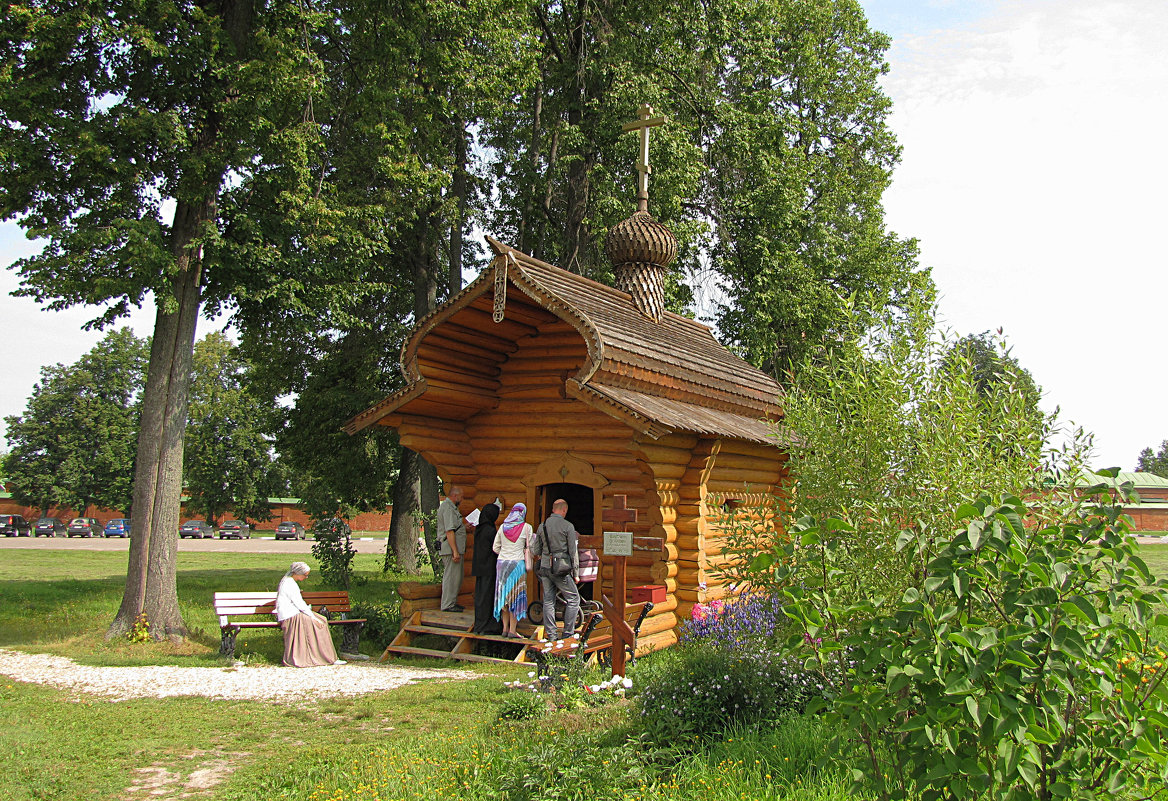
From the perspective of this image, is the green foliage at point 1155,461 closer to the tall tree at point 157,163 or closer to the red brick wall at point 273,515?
the red brick wall at point 273,515

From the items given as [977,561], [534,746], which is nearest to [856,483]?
[977,561]

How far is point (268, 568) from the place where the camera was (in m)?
28.5

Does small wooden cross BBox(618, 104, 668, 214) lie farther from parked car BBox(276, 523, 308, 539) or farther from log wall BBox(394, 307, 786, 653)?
parked car BBox(276, 523, 308, 539)

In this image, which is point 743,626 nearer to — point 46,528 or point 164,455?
point 164,455

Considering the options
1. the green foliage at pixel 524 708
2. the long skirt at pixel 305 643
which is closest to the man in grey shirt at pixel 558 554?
the green foliage at pixel 524 708

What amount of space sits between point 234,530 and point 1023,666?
2324 inches

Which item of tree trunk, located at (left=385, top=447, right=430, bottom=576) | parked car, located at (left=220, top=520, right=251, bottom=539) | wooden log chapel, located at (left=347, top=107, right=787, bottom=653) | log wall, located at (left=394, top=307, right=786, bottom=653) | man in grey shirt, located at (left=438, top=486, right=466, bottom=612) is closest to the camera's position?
wooden log chapel, located at (left=347, top=107, right=787, bottom=653)

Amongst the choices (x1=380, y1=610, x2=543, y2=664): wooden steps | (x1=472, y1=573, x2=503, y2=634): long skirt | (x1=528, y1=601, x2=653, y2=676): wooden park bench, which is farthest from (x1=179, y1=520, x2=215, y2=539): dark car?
(x1=528, y1=601, x2=653, y2=676): wooden park bench

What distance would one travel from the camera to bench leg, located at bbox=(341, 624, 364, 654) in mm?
11555

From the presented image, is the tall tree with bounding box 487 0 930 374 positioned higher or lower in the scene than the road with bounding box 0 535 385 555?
higher

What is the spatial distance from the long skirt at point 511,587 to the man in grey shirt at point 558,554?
611mm

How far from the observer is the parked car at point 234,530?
5572 cm

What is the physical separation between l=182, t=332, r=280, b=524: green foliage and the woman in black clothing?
4702 centimetres

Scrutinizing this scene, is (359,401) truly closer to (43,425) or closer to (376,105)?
(376,105)
